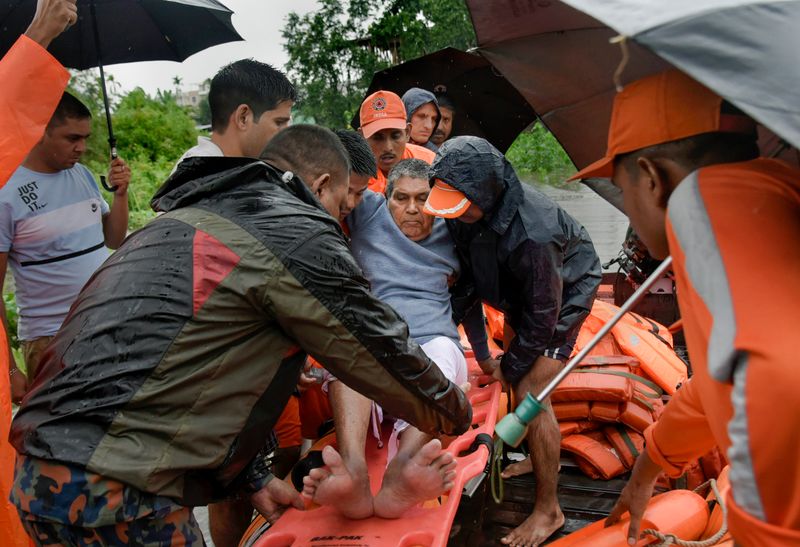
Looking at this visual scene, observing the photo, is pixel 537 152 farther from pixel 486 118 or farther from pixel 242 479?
pixel 242 479

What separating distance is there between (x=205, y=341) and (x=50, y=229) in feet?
6.60

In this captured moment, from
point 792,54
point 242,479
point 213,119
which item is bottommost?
point 242,479

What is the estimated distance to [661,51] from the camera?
1051mm

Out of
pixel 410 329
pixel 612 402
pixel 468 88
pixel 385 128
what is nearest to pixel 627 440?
pixel 612 402

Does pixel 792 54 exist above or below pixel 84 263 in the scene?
above

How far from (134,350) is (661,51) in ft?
4.23

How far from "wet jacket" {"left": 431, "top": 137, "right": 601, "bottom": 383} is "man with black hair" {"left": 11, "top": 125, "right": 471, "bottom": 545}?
1.30 meters

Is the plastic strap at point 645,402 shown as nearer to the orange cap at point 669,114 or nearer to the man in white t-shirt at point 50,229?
the orange cap at point 669,114

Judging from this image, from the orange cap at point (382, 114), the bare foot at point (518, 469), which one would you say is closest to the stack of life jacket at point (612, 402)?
the bare foot at point (518, 469)

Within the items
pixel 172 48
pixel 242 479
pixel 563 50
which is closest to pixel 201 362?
pixel 242 479

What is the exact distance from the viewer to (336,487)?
2.20 metres

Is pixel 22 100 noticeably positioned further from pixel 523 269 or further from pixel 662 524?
pixel 662 524

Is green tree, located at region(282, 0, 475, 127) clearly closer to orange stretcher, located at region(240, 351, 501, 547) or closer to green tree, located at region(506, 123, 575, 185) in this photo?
green tree, located at region(506, 123, 575, 185)

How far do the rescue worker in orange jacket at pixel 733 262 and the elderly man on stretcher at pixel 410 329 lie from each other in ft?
4.12
